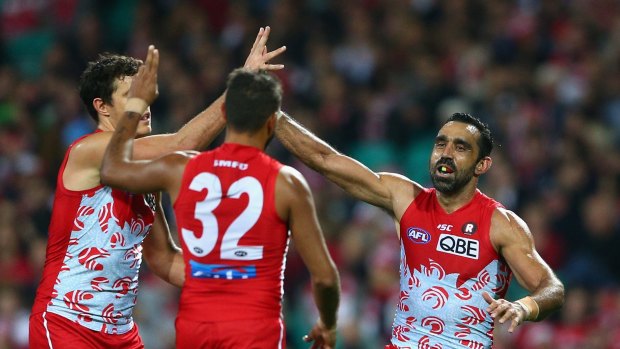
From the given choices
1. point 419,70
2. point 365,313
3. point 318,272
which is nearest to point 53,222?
point 318,272

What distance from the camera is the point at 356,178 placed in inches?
250

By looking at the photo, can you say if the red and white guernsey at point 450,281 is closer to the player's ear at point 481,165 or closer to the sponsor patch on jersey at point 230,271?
the player's ear at point 481,165

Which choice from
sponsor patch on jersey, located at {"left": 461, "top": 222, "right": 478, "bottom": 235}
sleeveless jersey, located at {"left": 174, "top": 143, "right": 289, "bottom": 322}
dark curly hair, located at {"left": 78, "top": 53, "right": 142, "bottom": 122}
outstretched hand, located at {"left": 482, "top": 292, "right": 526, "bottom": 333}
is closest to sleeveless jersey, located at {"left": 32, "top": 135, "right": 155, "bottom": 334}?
dark curly hair, located at {"left": 78, "top": 53, "right": 142, "bottom": 122}

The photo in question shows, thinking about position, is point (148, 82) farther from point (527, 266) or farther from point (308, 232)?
point (527, 266)

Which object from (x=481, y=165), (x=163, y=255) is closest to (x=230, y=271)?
(x=163, y=255)

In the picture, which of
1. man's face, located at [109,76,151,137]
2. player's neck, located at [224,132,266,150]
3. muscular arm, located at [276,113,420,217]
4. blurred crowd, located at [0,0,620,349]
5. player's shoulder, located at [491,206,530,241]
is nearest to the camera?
player's neck, located at [224,132,266,150]

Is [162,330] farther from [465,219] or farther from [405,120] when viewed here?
[465,219]

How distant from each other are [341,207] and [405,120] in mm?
1232

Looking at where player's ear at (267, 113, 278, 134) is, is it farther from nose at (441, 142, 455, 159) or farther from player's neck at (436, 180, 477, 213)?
player's neck at (436, 180, 477, 213)

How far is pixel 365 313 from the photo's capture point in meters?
10.4

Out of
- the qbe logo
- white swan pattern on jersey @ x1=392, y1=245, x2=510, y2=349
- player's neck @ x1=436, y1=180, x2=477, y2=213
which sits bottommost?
white swan pattern on jersey @ x1=392, y1=245, x2=510, y2=349

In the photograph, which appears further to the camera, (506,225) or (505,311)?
(506,225)

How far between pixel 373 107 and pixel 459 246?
6.78 metres

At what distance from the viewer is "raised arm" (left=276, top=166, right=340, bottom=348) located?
4.94m
